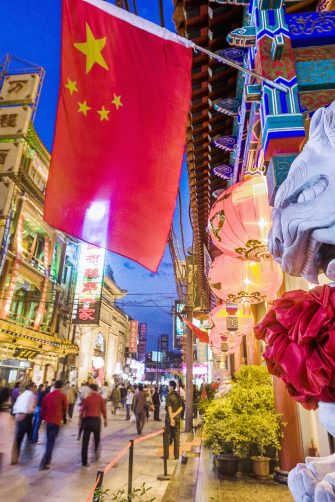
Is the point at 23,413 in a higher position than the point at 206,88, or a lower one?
lower

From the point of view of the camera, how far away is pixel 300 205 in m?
1.69

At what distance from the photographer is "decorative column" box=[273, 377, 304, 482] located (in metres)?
5.21

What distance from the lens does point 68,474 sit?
7.41 m

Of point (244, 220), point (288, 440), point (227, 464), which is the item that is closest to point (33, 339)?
point (227, 464)

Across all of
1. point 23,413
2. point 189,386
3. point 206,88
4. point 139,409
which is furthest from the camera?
point 189,386

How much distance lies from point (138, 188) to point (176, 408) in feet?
23.4

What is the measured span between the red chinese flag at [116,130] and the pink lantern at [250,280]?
9.23ft

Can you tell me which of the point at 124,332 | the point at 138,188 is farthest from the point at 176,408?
the point at 124,332

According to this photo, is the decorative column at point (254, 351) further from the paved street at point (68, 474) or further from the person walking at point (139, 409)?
the person walking at point (139, 409)

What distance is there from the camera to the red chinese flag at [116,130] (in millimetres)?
3795

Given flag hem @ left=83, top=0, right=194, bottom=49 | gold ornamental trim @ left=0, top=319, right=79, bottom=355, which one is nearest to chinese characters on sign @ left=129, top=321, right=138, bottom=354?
gold ornamental trim @ left=0, top=319, right=79, bottom=355

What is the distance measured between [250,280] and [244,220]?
228 cm

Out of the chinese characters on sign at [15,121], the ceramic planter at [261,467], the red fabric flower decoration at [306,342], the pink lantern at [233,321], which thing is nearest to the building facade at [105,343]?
the chinese characters on sign at [15,121]

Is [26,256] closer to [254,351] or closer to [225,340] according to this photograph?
[225,340]
